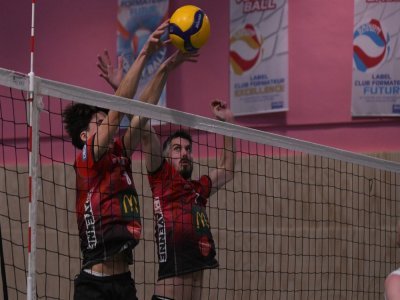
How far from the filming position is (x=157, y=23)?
7.79m

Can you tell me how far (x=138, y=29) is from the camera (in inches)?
310

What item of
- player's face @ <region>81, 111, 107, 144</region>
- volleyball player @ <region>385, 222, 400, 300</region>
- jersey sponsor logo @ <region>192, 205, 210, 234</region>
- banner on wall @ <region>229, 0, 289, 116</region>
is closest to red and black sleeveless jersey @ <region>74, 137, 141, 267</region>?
player's face @ <region>81, 111, 107, 144</region>

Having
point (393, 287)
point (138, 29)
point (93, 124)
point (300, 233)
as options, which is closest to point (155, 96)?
point (93, 124)

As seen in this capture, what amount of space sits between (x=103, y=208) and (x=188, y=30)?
1.05 m

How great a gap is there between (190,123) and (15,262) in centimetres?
316

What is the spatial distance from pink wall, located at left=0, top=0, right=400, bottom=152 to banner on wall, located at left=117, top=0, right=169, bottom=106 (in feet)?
0.37

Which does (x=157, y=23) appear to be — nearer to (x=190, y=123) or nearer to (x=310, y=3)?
(x=310, y=3)

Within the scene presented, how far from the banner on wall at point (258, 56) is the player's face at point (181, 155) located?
2.50m

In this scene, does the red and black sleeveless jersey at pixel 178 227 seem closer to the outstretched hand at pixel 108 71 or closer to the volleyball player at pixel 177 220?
A: the volleyball player at pixel 177 220

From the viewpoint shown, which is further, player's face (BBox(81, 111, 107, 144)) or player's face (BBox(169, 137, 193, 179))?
player's face (BBox(169, 137, 193, 179))

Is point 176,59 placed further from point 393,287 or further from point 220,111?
point 393,287

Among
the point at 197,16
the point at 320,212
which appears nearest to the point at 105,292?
the point at 197,16

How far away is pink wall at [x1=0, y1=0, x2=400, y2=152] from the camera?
7.25 metres

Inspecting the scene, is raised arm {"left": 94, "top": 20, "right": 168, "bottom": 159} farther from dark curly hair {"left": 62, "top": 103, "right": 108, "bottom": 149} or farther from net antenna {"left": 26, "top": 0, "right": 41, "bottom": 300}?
net antenna {"left": 26, "top": 0, "right": 41, "bottom": 300}
